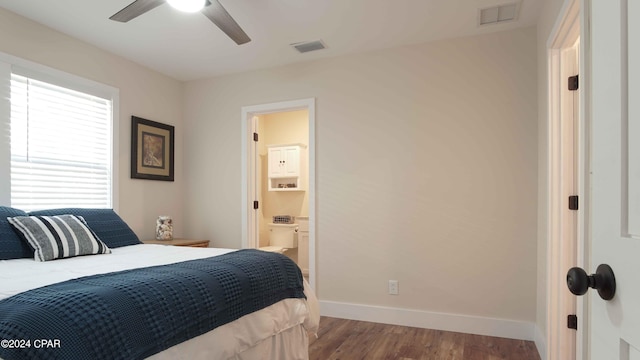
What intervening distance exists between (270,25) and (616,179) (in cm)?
284

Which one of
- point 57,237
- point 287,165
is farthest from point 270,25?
point 287,165

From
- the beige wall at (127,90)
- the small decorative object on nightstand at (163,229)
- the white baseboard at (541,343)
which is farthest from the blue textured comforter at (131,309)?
the beige wall at (127,90)

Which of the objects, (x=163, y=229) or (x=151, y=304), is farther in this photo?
(x=163, y=229)

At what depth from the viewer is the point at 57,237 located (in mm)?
2367

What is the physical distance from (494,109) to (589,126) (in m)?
1.60

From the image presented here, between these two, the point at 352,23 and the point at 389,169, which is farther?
the point at 389,169

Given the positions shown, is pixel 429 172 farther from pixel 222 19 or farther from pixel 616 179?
pixel 616 179

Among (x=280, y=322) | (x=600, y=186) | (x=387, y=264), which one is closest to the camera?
(x=600, y=186)

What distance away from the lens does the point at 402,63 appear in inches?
136

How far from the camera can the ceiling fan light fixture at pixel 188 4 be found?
2205 mm

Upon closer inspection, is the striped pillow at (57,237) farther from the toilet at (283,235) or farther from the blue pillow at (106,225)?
the toilet at (283,235)

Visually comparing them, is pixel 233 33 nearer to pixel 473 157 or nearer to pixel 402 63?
pixel 402 63

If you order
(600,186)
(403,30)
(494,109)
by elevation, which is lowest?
(600,186)

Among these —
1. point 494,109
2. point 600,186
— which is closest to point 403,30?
point 494,109
